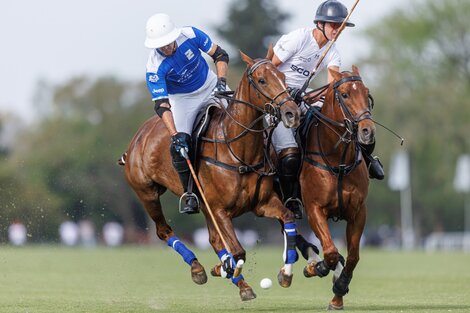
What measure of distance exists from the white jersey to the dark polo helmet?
27 centimetres

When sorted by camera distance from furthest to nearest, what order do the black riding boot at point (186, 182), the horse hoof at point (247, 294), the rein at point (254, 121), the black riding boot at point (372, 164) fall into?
the black riding boot at point (372, 164) → the black riding boot at point (186, 182) → the horse hoof at point (247, 294) → the rein at point (254, 121)

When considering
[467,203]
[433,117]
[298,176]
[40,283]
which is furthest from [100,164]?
[298,176]

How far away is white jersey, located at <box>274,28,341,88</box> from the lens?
1338 cm

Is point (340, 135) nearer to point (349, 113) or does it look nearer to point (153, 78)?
point (349, 113)

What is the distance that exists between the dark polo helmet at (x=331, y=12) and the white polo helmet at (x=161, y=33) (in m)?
1.66

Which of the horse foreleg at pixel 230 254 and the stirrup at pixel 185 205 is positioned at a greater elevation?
the stirrup at pixel 185 205

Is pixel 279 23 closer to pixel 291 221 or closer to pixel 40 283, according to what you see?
pixel 40 283

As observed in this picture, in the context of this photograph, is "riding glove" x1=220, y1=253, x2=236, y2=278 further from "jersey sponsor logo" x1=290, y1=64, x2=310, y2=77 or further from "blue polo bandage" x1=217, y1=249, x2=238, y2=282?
"jersey sponsor logo" x1=290, y1=64, x2=310, y2=77

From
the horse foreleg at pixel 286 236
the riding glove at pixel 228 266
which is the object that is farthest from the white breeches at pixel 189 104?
the riding glove at pixel 228 266

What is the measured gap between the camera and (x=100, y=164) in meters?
59.8

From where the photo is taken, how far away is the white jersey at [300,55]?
43.9ft

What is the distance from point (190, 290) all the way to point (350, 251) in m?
5.04

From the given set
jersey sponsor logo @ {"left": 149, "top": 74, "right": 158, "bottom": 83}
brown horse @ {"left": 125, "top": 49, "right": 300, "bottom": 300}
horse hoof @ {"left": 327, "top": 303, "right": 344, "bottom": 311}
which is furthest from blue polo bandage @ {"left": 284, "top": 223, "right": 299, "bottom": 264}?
jersey sponsor logo @ {"left": 149, "top": 74, "right": 158, "bottom": 83}

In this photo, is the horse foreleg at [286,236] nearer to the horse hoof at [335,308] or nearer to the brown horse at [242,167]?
the brown horse at [242,167]
